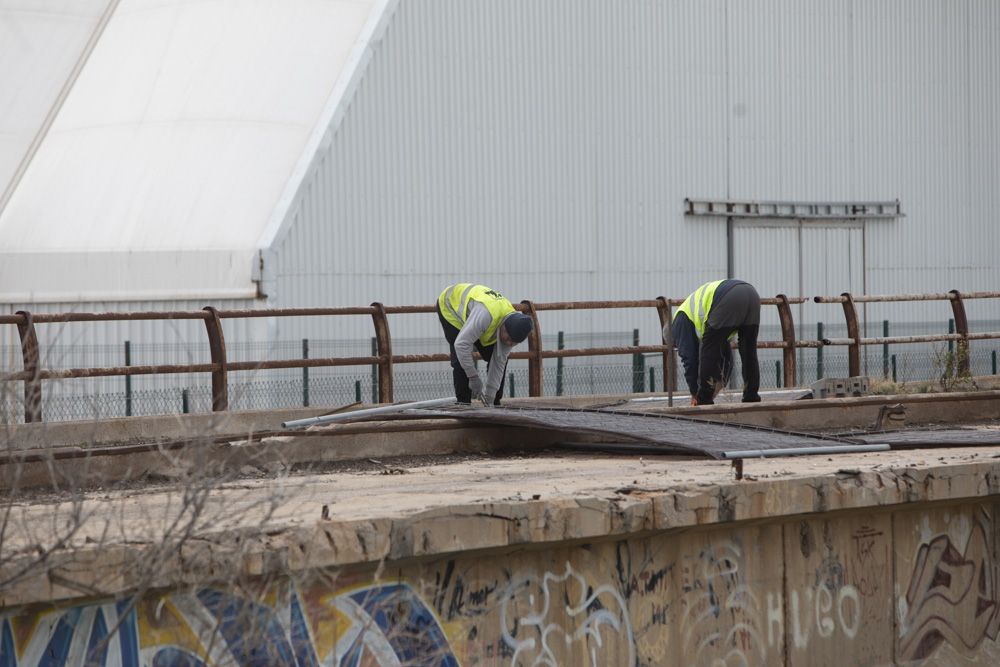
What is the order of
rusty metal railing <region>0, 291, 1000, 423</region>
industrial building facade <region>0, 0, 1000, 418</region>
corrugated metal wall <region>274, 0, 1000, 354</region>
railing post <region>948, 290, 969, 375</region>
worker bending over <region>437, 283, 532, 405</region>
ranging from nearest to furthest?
1. worker bending over <region>437, 283, 532, 405</region>
2. rusty metal railing <region>0, 291, 1000, 423</region>
3. railing post <region>948, 290, 969, 375</region>
4. industrial building facade <region>0, 0, 1000, 418</region>
5. corrugated metal wall <region>274, 0, 1000, 354</region>

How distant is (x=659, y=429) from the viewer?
11.3 m

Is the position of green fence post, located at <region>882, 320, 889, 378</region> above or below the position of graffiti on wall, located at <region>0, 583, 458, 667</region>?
above

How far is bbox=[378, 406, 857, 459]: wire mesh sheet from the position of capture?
1062 centimetres

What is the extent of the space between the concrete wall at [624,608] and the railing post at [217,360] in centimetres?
631

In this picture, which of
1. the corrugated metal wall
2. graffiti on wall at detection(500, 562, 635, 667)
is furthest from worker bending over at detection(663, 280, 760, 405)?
the corrugated metal wall

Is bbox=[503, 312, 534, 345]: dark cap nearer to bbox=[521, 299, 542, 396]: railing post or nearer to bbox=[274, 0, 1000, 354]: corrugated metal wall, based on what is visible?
bbox=[521, 299, 542, 396]: railing post

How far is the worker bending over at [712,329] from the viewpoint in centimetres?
1336

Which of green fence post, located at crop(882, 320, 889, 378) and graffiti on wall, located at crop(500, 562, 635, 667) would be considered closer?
graffiti on wall, located at crop(500, 562, 635, 667)

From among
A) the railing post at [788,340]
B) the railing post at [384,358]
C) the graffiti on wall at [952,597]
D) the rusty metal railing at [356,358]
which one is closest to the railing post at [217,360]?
the rusty metal railing at [356,358]

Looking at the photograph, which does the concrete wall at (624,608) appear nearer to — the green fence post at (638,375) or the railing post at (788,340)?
the railing post at (788,340)

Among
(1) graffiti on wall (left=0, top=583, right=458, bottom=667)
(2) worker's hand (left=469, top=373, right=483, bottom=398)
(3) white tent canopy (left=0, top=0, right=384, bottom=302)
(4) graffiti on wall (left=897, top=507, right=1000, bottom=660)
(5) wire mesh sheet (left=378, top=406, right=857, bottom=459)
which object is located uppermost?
(3) white tent canopy (left=0, top=0, right=384, bottom=302)

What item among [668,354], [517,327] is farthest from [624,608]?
[668,354]

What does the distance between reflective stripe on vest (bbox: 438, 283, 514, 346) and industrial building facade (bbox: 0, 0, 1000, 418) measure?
760 cm

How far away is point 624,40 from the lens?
25531 millimetres
